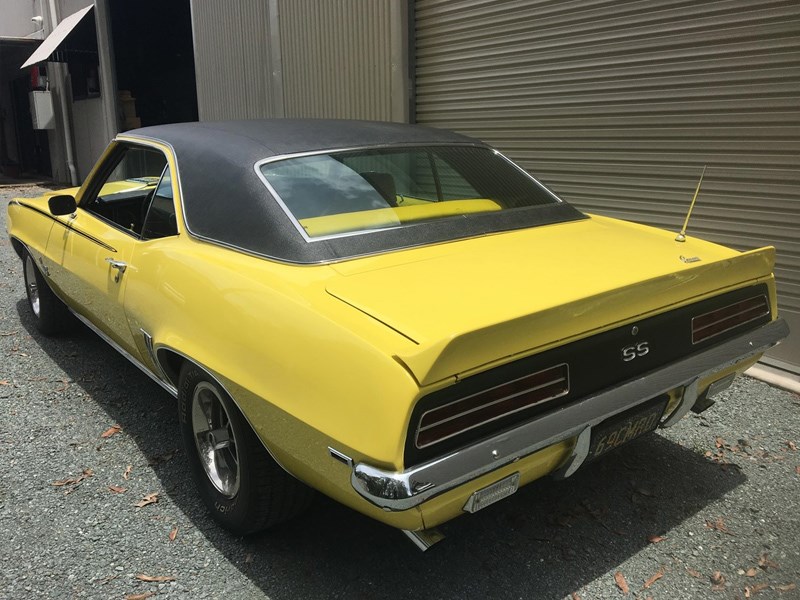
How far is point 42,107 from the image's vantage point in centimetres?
1652

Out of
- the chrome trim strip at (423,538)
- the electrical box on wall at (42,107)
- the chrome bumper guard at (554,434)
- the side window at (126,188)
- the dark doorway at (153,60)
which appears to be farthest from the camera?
the electrical box on wall at (42,107)

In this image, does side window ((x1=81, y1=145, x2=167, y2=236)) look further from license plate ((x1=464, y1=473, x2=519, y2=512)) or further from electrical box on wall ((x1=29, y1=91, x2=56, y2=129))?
electrical box on wall ((x1=29, y1=91, x2=56, y2=129))

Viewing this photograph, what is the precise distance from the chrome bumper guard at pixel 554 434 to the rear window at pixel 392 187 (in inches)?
41.7

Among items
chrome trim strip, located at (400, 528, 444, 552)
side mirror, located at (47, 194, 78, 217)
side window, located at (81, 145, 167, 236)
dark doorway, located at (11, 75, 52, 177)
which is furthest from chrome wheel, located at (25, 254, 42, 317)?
dark doorway, located at (11, 75, 52, 177)

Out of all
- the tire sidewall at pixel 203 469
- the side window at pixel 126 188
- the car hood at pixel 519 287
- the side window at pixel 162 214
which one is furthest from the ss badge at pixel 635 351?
the side window at pixel 126 188

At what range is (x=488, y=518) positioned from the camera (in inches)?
107

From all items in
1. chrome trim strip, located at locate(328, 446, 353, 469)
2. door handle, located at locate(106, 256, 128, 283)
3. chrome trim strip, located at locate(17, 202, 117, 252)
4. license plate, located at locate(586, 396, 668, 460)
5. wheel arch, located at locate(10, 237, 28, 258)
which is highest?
chrome trim strip, located at locate(17, 202, 117, 252)

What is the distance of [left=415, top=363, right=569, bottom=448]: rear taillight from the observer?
182 cm

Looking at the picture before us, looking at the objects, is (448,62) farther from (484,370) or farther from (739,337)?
(484,370)

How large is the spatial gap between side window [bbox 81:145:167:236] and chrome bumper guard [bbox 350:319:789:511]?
2457 mm

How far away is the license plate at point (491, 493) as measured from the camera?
6.39 ft

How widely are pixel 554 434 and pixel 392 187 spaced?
149 cm

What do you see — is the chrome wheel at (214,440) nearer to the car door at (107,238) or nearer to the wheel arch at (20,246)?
the car door at (107,238)

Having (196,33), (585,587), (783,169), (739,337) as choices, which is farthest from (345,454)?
(196,33)
